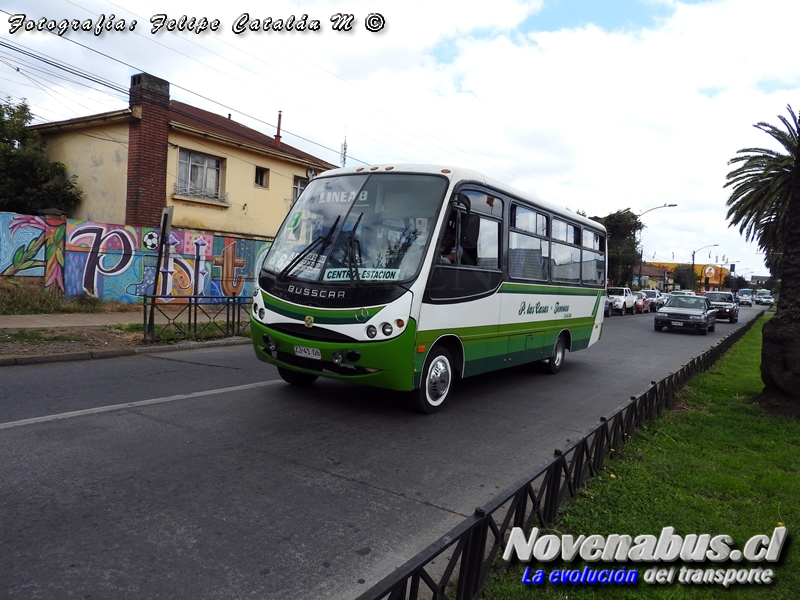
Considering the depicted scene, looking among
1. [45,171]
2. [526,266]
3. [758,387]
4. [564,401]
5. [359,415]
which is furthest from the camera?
[45,171]

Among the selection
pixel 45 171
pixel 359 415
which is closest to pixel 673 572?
pixel 359 415

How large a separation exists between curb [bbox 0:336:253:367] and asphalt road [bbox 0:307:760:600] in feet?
1.78

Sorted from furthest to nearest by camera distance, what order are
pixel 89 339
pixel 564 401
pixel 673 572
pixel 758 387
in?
pixel 89 339, pixel 758 387, pixel 564 401, pixel 673 572

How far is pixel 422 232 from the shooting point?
21.7 feet

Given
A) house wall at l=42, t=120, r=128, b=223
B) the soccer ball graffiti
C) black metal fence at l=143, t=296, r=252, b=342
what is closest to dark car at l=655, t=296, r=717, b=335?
black metal fence at l=143, t=296, r=252, b=342

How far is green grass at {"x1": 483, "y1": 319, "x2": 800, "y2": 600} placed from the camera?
3.27m

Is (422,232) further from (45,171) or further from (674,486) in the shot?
(45,171)

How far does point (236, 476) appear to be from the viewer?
456 cm

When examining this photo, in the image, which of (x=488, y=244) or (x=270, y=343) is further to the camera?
(x=488, y=244)

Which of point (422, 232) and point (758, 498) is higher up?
point (422, 232)

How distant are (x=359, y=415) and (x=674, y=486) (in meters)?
3.34

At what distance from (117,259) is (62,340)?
6978 mm

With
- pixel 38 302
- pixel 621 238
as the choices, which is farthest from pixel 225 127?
pixel 621 238

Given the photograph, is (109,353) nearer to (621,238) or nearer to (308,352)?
(308,352)
